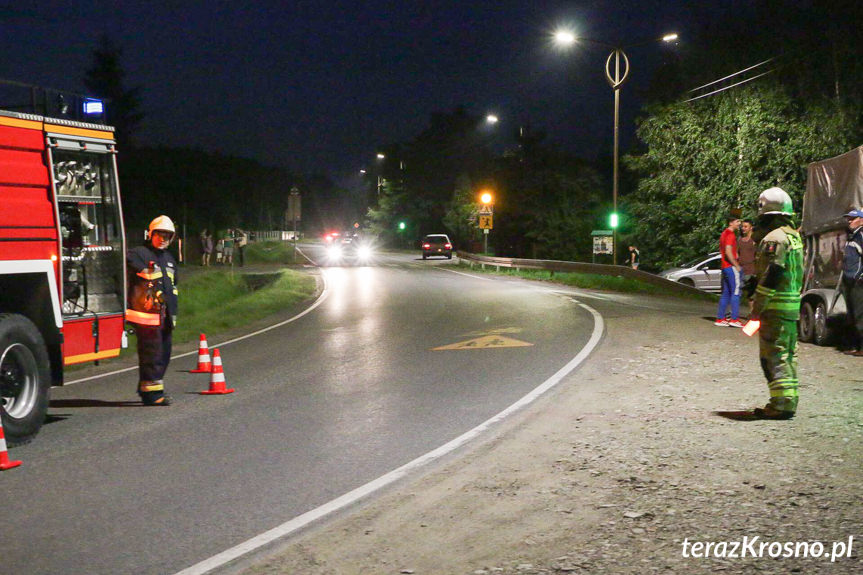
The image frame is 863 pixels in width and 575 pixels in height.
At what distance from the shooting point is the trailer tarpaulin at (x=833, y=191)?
1253 cm

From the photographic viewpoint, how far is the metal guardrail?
26.0 m

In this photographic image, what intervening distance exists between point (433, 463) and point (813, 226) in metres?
9.66

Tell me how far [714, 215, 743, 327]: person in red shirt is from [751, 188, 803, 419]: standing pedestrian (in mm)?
6649

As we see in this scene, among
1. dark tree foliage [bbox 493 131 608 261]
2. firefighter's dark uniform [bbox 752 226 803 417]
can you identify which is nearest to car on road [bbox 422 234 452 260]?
dark tree foliage [bbox 493 131 608 261]

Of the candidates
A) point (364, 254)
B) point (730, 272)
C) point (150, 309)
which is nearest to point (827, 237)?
point (730, 272)

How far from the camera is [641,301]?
74.9 feet

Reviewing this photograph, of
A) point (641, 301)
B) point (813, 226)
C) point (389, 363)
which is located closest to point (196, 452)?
point (389, 363)

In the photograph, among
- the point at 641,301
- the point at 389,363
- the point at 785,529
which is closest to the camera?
the point at 785,529

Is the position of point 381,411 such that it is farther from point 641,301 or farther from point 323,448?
point 641,301

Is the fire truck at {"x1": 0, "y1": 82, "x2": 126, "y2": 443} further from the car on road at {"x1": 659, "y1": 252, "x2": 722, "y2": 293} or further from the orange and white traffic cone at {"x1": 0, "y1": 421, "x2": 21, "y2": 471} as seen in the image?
the car on road at {"x1": 659, "y1": 252, "x2": 722, "y2": 293}

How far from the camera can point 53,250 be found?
8078mm

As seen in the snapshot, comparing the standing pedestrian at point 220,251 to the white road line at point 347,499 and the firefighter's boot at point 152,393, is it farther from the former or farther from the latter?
the white road line at point 347,499

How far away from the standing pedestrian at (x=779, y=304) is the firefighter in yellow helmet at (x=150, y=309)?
231 inches

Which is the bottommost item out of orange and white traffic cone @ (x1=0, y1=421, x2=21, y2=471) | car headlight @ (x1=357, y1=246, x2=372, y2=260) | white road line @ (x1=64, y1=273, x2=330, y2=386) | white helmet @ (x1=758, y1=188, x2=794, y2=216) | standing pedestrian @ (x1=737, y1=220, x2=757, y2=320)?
car headlight @ (x1=357, y1=246, x2=372, y2=260)
